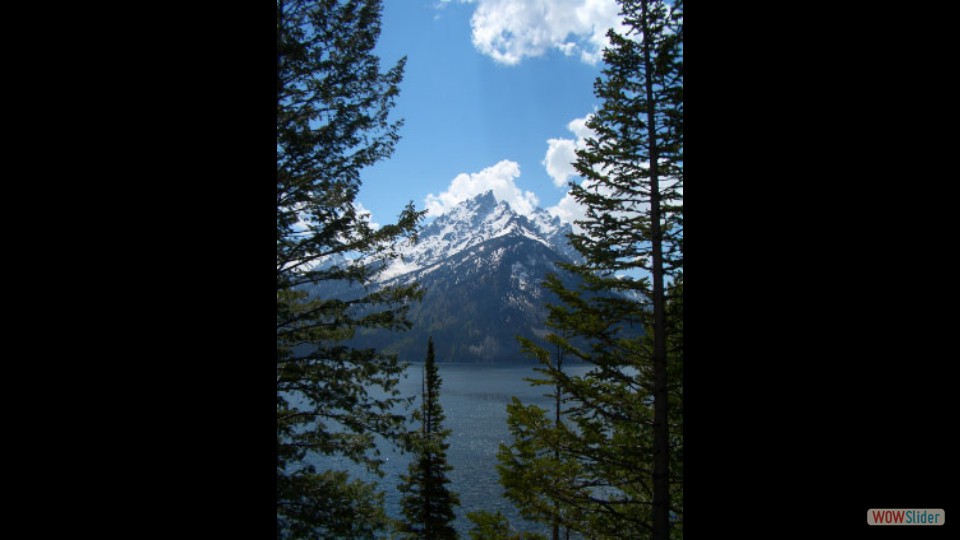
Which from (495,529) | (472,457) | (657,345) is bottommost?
(472,457)

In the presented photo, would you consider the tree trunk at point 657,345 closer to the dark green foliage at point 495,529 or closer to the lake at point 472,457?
the dark green foliage at point 495,529

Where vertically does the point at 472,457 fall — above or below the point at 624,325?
below

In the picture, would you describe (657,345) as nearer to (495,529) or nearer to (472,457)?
(495,529)

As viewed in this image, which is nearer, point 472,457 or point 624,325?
point 624,325

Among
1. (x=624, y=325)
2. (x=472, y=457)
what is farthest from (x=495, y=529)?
(x=472, y=457)

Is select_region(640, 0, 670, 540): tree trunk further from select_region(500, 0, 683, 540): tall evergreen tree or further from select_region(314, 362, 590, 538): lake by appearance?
select_region(314, 362, 590, 538): lake

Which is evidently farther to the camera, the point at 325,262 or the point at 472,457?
the point at 472,457

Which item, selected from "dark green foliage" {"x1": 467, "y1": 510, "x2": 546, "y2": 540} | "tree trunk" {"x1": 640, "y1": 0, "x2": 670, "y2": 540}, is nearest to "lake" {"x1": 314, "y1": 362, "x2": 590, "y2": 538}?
"dark green foliage" {"x1": 467, "y1": 510, "x2": 546, "y2": 540}
